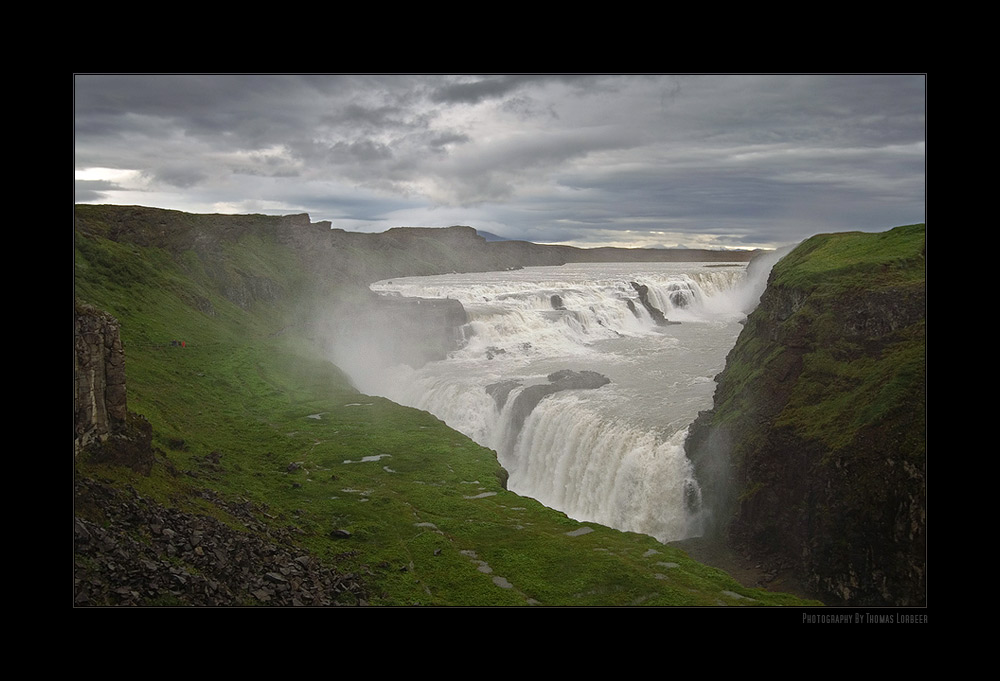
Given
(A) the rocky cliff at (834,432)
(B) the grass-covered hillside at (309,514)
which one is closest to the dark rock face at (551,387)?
(B) the grass-covered hillside at (309,514)

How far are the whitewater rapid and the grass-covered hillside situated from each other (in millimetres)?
5454

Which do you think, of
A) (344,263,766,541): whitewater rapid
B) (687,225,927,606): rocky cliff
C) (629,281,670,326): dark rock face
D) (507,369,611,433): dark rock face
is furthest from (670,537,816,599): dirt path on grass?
(629,281,670,326): dark rock face

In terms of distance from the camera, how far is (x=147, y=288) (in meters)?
46.5

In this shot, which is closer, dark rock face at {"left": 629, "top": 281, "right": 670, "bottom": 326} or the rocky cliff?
the rocky cliff

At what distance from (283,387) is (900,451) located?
94.5 ft

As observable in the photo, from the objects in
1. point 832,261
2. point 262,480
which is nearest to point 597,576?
point 262,480

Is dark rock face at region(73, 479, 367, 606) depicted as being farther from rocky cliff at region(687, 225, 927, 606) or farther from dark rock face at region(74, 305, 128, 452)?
rocky cliff at region(687, 225, 927, 606)

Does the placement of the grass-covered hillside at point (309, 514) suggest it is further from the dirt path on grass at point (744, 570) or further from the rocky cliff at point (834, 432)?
the rocky cliff at point (834, 432)

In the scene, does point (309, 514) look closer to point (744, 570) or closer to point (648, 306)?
point (744, 570)

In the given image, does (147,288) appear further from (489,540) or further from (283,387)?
(489,540)

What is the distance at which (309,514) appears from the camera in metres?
19.9

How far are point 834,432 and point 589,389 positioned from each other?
17.5 meters

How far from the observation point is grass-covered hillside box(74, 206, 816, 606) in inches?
548

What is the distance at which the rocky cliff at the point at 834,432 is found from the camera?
18.2 meters
